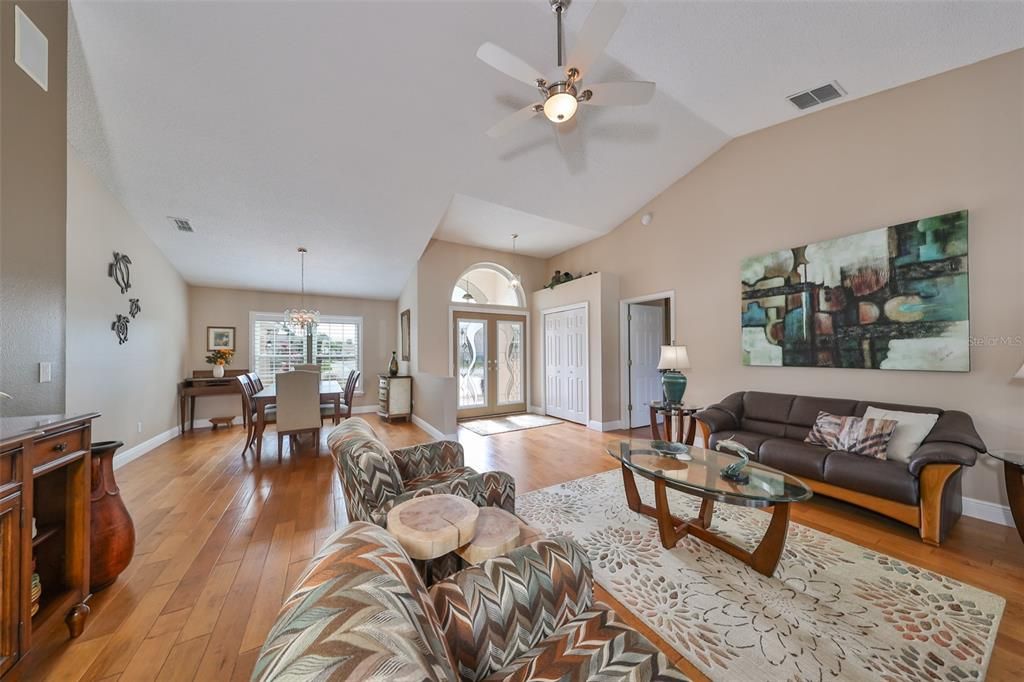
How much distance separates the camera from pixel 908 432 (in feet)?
8.34

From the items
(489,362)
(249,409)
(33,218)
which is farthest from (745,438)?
(249,409)

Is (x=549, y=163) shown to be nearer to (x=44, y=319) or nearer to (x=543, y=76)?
(x=543, y=76)

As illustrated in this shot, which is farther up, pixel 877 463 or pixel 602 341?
pixel 602 341

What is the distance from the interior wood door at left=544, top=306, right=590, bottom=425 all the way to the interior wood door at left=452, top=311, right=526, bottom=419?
22.1 inches

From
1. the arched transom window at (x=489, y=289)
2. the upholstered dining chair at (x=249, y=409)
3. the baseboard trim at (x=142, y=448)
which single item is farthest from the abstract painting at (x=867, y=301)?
the baseboard trim at (x=142, y=448)

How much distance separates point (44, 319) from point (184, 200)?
85.5 inches

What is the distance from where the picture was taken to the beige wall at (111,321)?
9.50ft

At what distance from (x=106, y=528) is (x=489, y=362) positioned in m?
4.89

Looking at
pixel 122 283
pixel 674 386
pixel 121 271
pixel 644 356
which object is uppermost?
pixel 121 271

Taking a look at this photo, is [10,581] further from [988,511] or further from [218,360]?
[988,511]

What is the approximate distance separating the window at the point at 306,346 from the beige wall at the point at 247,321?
0.38 feet

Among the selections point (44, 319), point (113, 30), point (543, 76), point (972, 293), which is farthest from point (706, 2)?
point (44, 319)

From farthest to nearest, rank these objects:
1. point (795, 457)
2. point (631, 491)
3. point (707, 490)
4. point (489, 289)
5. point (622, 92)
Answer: point (489, 289) < point (795, 457) < point (631, 491) < point (622, 92) < point (707, 490)

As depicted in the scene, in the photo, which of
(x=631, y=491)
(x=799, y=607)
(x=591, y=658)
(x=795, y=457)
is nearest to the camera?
(x=591, y=658)
